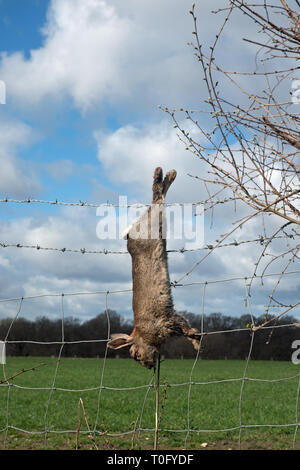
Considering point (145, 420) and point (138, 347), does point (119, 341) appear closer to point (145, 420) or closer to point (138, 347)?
point (138, 347)

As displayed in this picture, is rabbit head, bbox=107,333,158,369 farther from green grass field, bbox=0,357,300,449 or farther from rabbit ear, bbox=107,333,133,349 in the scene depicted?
green grass field, bbox=0,357,300,449

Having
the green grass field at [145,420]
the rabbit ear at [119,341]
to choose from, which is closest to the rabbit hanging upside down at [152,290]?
the rabbit ear at [119,341]

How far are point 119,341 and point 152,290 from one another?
342 millimetres

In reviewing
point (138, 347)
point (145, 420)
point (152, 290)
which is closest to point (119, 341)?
point (138, 347)

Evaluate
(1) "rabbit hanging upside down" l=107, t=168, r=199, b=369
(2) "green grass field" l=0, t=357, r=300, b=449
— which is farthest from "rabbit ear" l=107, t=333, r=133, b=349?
(2) "green grass field" l=0, t=357, r=300, b=449

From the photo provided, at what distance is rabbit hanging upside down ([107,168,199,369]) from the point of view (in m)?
2.84

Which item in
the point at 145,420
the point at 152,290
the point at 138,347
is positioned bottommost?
the point at 145,420

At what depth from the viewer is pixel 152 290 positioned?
9.53 ft

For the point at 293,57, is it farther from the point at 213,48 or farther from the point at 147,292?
the point at 147,292

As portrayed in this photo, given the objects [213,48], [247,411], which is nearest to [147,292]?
[213,48]
